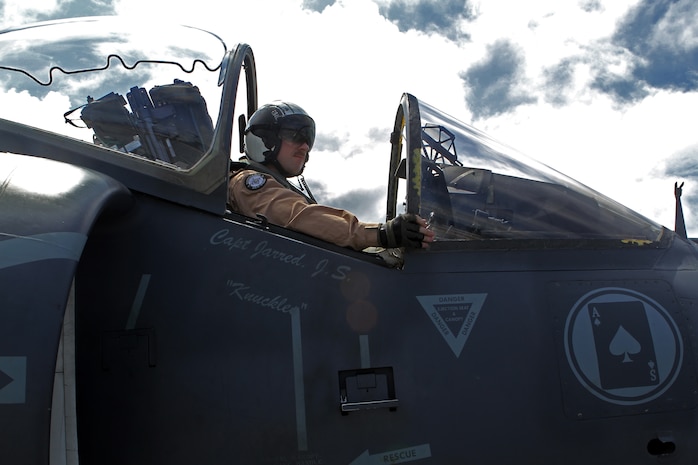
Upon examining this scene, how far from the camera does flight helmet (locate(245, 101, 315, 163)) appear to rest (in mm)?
3791

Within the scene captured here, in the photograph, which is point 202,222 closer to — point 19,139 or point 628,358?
point 19,139

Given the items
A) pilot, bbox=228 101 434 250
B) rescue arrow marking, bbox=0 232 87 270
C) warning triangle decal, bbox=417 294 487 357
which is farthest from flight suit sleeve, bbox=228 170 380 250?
rescue arrow marking, bbox=0 232 87 270

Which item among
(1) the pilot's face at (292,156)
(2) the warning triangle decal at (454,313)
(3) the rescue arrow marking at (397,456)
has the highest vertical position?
(1) the pilot's face at (292,156)

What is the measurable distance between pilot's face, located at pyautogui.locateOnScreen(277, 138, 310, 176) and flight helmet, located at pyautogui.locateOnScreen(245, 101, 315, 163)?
3 cm

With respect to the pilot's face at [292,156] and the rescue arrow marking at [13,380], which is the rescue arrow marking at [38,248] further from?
the pilot's face at [292,156]

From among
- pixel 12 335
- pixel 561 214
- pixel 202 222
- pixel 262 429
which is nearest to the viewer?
pixel 12 335

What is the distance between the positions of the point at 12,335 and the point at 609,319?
2.54m

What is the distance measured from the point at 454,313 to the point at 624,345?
2.71ft

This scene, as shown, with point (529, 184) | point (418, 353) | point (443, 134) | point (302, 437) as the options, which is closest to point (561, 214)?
point (529, 184)

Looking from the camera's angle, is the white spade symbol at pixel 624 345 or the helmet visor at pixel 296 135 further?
the helmet visor at pixel 296 135

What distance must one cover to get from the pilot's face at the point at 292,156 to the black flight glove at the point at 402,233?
0.99 metres

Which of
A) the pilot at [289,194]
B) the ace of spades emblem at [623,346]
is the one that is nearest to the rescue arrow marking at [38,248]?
the pilot at [289,194]

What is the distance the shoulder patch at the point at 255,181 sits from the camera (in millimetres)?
3268

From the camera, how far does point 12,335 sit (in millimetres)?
2043
